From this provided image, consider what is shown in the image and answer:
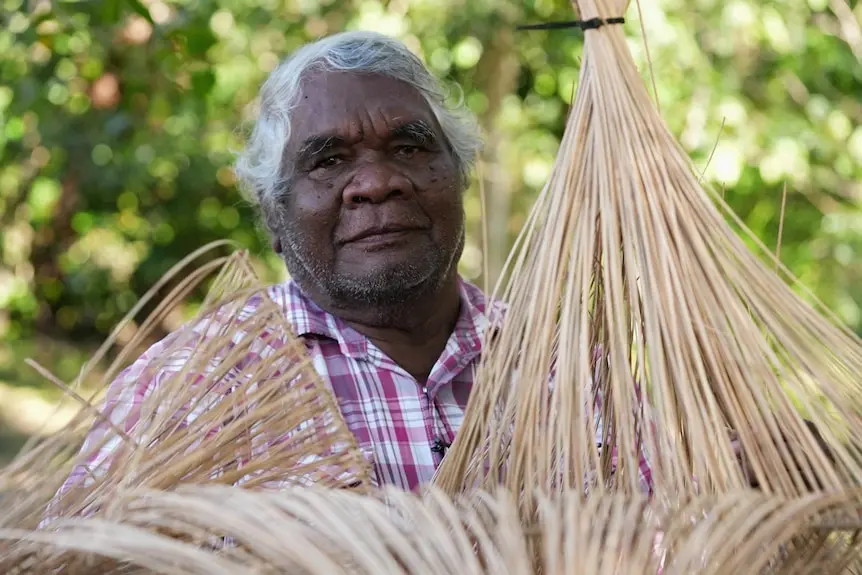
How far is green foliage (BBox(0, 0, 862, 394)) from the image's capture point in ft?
9.69

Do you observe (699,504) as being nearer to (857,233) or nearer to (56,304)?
(857,233)

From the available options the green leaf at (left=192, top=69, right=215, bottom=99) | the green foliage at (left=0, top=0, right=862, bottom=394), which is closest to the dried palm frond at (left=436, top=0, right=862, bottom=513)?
the green leaf at (left=192, top=69, right=215, bottom=99)

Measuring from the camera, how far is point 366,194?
4.92 feet

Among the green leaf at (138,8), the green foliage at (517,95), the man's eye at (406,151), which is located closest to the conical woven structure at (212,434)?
the man's eye at (406,151)

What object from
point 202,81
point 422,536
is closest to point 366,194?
point 422,536

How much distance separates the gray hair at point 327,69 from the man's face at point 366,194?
19mm

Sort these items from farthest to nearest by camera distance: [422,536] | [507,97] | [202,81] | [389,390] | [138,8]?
[507,97] < [202,81] < [138,8] < [389,390] < [422,536]

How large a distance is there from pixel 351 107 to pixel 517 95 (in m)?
2.69

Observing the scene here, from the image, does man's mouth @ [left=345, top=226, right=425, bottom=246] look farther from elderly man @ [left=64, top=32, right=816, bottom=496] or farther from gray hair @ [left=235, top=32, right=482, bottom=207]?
gray hair @ [left=235, top=32, right=482, bottom=207]

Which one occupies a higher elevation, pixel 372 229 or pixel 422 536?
pixel 372 229

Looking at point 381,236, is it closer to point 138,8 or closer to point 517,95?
point 138,8

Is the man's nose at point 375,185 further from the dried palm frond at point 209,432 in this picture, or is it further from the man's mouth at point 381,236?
the dried palm frond at point 209,432

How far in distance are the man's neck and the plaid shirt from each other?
2cm

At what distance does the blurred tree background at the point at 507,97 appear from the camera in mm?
2900
